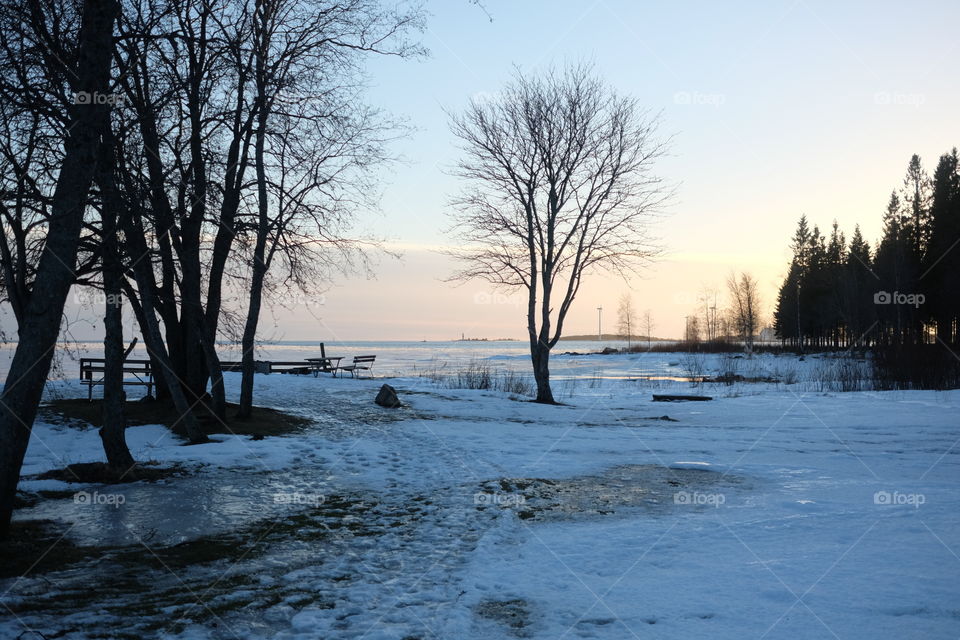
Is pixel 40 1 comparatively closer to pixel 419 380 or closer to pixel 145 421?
pixel 145 421

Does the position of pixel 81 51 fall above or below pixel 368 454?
above

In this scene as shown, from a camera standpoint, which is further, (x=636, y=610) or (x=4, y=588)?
(x=4, y=588)

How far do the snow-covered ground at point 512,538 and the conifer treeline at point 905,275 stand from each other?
39302 millimetres

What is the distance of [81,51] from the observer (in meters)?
6.66

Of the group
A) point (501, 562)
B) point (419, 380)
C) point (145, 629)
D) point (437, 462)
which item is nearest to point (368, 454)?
point (437, 462)

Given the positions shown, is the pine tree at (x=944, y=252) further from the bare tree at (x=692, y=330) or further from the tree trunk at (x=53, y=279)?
the tree trunk at (x=53, y=279)

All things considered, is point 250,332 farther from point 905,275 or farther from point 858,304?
point 858,304

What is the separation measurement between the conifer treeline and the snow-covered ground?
39302mm

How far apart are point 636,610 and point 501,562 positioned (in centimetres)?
157

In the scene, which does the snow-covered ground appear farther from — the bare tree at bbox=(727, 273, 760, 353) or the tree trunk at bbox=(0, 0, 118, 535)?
the bare tree at bbox=(727, 273, 760, 353)

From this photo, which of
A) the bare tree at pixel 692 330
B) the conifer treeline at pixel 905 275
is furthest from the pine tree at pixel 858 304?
the bare tree at pixel 692 330

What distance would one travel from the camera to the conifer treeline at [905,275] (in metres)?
52.3

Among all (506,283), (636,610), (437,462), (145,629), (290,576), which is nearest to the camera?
(145,629)

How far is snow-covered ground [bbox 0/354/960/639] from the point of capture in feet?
14.9
